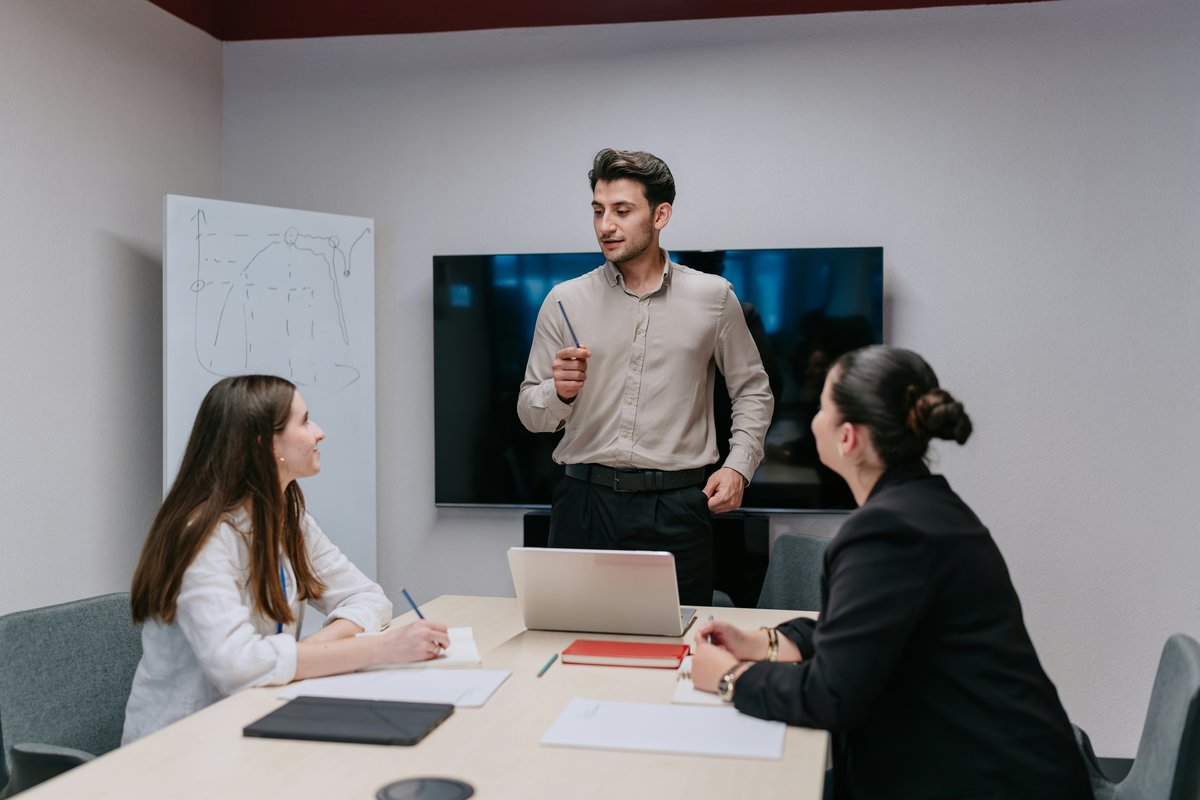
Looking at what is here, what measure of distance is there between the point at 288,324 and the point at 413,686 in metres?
2.26

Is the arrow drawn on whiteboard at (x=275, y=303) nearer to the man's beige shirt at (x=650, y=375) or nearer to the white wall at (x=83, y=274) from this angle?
the white wall at (x=83, y=274)

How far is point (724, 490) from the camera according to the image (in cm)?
267

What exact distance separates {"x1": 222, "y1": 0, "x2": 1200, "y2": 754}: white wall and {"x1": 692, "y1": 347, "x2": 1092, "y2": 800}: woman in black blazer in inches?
89.2

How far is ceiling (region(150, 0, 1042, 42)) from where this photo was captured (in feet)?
12.5

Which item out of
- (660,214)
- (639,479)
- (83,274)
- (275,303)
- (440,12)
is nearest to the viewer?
(639,479)

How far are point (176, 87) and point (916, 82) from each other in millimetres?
2677

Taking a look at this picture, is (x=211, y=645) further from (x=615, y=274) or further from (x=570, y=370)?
(x=615, y=274)

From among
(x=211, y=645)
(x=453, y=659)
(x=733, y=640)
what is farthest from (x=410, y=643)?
(x=733, y=640)

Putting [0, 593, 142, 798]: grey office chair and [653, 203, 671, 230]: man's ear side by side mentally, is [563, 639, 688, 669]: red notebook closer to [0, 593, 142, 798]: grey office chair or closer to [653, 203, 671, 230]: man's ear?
[0, 593, 142, 798]: grey office chair

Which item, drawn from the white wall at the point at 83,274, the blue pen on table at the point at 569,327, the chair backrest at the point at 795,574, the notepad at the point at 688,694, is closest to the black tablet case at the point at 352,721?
the notepad at the point at 688,694

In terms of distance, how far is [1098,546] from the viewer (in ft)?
12.0

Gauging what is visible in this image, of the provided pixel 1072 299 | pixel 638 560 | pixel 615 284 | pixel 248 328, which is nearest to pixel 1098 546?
pixel 1072 299

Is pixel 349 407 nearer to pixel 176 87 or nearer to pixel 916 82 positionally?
pixel 176 87

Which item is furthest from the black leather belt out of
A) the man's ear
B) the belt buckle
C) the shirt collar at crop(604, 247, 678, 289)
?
the man's ear
